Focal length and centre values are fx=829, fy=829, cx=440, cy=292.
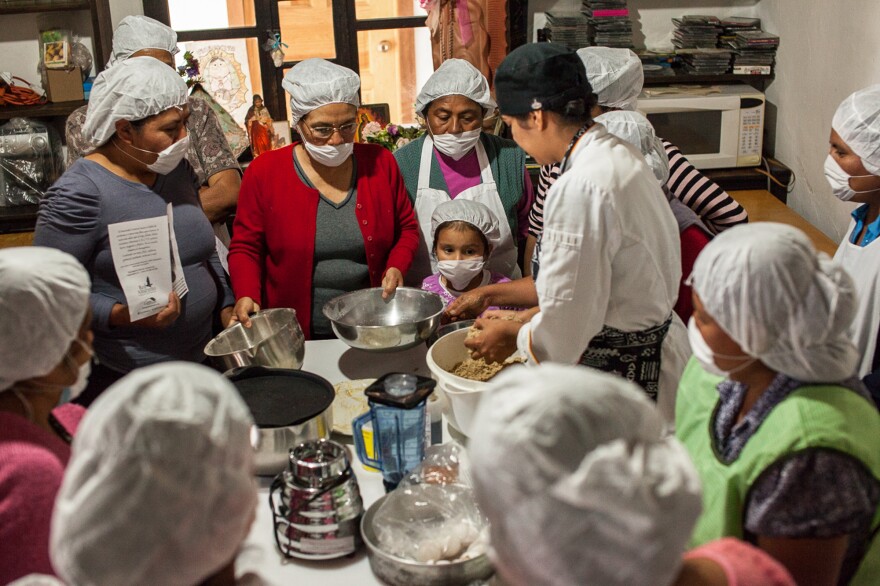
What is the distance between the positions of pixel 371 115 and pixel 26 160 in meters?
1.84

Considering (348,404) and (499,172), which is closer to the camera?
(348,404)

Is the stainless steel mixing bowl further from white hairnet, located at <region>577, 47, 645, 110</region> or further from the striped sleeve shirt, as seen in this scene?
white hairnet, located at <region>577, 47, 645, 110</region>


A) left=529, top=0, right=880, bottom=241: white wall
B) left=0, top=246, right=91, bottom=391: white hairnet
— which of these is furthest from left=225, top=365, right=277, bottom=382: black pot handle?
left=529, top=0, right=880, bottom=241: white wall

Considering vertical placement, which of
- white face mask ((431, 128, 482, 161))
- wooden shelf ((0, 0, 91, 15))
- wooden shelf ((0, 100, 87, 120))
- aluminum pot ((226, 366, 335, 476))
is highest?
wooden shelf ((0, 0, 91, 15))

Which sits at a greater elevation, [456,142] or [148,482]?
A: [456,142]

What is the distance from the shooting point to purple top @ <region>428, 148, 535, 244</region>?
2.94 metres

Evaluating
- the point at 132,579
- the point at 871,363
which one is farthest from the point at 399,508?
the point at 871,363

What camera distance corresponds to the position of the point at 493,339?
1991mm

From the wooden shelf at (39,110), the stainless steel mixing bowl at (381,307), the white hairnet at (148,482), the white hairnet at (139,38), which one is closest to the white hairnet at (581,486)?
the white hairnet at (148,482)

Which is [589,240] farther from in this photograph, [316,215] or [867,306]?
[316,215]

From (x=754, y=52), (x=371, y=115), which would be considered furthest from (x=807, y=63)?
(x=371, y=115)

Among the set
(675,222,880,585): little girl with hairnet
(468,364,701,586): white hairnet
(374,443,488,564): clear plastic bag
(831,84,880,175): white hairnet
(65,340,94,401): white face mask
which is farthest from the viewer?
(831,84,880,175): white hairnet

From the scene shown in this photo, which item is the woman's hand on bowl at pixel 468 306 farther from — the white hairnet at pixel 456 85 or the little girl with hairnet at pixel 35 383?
the little girl with hairnet at pixel 35 383

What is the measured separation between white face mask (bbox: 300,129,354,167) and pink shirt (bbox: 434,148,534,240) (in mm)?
378
